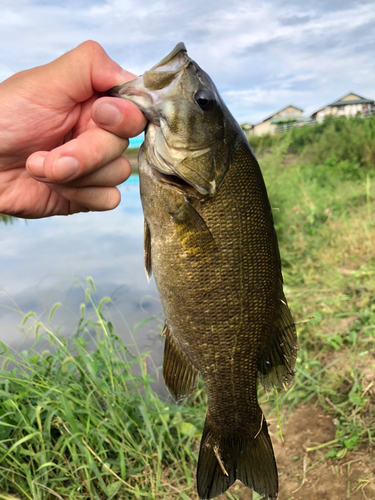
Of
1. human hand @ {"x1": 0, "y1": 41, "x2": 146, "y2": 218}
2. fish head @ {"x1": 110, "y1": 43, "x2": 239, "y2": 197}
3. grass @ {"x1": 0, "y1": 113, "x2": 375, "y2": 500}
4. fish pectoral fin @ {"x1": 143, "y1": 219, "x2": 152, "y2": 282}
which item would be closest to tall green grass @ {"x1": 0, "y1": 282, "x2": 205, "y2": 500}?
grass @ {"x1": 0, "y1": 113, "x2": 375, "y2": 500}

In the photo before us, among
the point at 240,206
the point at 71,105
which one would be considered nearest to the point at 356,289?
the point at 240,206

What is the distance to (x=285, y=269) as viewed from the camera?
6.21 meters

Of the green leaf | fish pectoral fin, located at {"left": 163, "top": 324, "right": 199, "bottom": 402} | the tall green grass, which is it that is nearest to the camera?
fish pectoral fin, located at {"left": 163, "top": 324, "right": 199, "bottom": 402}

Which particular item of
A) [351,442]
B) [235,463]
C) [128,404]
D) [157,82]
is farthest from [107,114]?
[351,442]

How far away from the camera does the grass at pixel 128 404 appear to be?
2668mm

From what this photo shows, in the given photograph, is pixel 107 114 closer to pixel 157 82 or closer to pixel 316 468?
pixel 157 82

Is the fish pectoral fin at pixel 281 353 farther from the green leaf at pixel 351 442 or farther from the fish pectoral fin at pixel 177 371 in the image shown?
the green leaf at pixel 351 442

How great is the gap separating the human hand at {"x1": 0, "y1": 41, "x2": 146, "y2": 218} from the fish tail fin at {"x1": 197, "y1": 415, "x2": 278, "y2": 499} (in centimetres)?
116

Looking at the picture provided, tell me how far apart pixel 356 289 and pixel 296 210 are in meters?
3.04

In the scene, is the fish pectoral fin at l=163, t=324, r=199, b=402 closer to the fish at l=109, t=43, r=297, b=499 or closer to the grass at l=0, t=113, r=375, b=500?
the fish at l=109, t=43, r=297, b=499

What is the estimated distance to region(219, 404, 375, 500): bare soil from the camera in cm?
279

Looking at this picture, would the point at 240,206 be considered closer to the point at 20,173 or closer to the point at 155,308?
the point at 20,173

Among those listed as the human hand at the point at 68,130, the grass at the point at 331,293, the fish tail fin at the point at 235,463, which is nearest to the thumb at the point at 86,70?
the human hand at the point at 68,130

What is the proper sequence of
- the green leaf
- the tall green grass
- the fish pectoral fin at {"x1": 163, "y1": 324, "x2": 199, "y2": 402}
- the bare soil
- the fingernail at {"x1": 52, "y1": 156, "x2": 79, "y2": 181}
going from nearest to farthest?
the fingernail at {"x1": 52, "y1": 156, "x2": 79, "y2": 181}, the fish pectoral fin at {"x1": 163, "y1": 324, "x2": 199, "y2": 402}, the tall green grass, the bare soil, the green leaf
